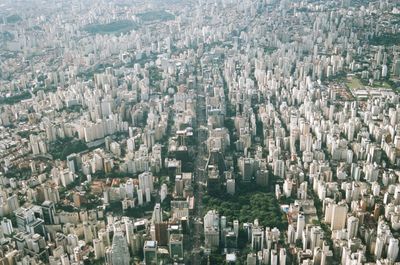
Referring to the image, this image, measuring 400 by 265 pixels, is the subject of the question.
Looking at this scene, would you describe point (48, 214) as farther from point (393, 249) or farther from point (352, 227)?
point (393, 249)

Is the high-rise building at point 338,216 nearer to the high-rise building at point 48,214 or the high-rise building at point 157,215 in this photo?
the high-rise building at point 157,215

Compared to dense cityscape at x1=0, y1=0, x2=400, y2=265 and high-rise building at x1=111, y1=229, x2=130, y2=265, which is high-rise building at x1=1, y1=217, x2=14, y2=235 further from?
high-rise building at x1=111, y1=229, x2=130, y2=265

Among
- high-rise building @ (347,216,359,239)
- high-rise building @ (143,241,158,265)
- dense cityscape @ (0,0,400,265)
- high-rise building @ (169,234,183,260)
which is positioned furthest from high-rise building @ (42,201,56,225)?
high-rise building @ (347,216,359,239)

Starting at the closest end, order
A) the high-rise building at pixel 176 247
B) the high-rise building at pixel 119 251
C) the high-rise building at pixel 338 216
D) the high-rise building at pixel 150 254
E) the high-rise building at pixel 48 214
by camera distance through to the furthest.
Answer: the high-rise building at pixel 119 251, the high-rise building at pixel 150 254, the high-rise building at pixel 176 247, the high-rise building at pixel 338 216, the high-rise building at pixel 48 214

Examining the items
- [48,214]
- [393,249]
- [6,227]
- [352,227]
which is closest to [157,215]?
[48,214]

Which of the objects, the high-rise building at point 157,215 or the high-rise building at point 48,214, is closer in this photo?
the high-rise building at point 157,215

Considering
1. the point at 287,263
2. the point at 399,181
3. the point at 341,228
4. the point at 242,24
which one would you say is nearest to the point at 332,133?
the point at 399,181

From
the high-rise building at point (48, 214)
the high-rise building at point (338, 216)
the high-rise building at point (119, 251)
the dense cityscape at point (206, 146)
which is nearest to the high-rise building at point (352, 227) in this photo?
the dense cityscape at point (206, 146)

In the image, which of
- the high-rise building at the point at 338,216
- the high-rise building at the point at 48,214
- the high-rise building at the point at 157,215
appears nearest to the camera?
the high-rise building at the point at 338,216
